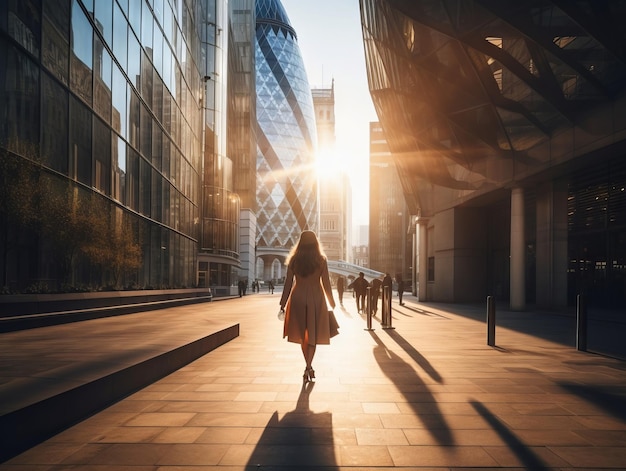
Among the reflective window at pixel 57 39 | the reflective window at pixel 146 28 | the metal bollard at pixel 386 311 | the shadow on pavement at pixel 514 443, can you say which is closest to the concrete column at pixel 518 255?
the metal bollard at pixel 386 311

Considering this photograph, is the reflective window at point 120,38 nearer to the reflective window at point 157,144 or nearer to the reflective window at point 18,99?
the reflective window at point 157,144

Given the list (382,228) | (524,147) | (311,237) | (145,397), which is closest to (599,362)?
(311,237)

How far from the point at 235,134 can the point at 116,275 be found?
137ft

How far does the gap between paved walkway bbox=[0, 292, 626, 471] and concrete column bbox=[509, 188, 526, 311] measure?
14.1m

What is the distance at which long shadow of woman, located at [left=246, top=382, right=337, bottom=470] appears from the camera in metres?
3.32

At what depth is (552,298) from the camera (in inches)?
804

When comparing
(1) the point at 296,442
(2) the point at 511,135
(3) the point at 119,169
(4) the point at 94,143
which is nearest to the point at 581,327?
(1) the point at 296,442

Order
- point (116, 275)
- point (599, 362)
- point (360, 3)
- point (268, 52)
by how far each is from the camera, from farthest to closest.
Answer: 1. point (268, 52)
2. point (360, 3)
3. point (116, 275)
4. point (599, 362)

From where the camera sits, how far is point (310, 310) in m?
6.04

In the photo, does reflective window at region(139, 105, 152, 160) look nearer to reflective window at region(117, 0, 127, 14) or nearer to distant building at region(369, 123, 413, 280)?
reflective window at region(117, 0, 127, 14)

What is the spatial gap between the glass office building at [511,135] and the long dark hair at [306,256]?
382 inches

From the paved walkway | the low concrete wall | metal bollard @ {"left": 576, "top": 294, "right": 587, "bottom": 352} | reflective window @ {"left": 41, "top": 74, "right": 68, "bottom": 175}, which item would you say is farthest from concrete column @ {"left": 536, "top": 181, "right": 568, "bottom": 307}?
reflective window @ {"left": 41, "top": 74, "right": 68, "bottom": 175}

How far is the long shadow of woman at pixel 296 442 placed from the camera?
3316mm

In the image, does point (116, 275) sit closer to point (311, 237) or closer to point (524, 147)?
point (311, 237)
